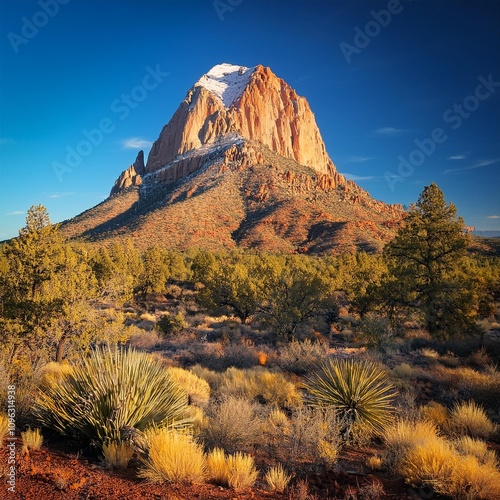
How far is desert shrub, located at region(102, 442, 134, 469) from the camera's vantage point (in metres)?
4.36

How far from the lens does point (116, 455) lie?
14.5 feet

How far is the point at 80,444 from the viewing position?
499 centimetres

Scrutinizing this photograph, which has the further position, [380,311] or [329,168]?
[329,168]

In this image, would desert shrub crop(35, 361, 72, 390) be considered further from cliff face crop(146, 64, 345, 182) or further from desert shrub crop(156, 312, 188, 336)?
cliff face crop(146, 64, 345, 182)

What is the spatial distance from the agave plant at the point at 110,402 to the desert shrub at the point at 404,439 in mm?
3300

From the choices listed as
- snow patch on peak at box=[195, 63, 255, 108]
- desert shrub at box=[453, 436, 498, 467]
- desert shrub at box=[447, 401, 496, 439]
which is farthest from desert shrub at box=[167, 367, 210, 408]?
snow patch on peak at box=[195, 63, 255, 108]

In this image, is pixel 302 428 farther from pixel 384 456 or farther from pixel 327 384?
pixel 327 384

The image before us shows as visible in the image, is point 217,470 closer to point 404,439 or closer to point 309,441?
point 309,441

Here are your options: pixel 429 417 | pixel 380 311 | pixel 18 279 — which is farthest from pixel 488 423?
pixel 18 279

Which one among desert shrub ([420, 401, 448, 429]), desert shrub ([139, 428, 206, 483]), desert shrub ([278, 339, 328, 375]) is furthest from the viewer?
desert shrub ([278, 339, 328, 375])

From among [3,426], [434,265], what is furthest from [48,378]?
[434,265]

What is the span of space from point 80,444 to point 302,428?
332 cm

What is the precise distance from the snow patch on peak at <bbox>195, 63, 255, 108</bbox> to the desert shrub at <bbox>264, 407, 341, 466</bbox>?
178 meters

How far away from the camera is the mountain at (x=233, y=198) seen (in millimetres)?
70312
